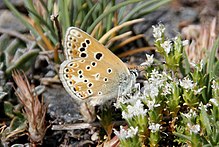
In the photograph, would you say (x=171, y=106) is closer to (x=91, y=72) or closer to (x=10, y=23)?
(x=91, y=72)

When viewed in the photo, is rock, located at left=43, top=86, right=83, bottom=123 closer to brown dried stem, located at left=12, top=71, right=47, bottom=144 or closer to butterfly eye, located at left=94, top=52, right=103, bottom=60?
brown dried stem, located at left=12, top=71, right=47, bottom=144

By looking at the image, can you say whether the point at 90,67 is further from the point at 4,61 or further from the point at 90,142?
the point at 4,61

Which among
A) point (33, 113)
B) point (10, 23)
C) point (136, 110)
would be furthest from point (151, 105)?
point (10, 23)

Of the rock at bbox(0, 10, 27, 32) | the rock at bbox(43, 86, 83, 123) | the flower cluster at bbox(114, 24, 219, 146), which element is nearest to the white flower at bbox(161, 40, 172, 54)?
the flower cluster at bbox(114, 24, 219, 146)

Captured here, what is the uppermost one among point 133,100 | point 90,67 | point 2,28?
point 2,28

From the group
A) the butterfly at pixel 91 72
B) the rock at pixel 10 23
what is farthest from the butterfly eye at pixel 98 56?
the rock at pixel 10 23

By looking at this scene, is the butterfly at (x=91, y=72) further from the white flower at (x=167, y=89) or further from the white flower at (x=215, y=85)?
the white flower at (x=215, y=85)

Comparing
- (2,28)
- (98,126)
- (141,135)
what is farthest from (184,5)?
(141,135)
